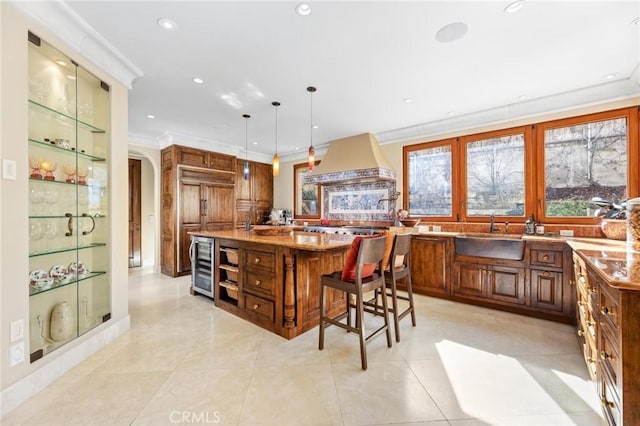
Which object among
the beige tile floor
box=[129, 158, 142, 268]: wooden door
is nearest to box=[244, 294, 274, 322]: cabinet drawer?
the beige tile floor

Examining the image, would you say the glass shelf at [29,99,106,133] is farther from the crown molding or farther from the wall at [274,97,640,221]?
the wall at [274,97,640,221]

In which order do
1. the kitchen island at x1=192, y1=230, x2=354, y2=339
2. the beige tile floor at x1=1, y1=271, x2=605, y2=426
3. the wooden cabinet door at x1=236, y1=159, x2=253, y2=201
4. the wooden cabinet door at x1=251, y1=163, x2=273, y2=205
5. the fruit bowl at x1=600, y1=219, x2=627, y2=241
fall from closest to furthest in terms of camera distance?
1. the beige tile floor at x1=1, y1=271, x2=605, y2=426
2. the kitchen island at x1=192, y1=230, x2=354, y2=339
3. the fruit bowl at x1=600, y1=219, x2=627, y2=241
4. the wooden cabinet door at x1=236, y1=159, x2=253, y2=201
5. the wooden cabinet door at x1=251, y1=163, x2=273, y2=205

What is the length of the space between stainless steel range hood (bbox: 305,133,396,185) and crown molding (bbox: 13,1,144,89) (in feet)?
8.98

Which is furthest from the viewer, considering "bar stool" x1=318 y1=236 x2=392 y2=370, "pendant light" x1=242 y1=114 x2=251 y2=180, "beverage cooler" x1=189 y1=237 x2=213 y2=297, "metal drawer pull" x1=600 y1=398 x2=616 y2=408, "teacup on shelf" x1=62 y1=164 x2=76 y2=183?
"pendant light" x1=242 y1=114 x2=251 y2=180

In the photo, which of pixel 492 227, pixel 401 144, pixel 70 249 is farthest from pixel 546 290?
pixel 70 249

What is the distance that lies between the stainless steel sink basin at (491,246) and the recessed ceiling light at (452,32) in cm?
225

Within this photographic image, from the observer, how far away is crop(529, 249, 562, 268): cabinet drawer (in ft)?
9.38

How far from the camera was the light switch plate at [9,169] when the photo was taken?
1.56m

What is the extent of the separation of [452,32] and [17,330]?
3.62 metres

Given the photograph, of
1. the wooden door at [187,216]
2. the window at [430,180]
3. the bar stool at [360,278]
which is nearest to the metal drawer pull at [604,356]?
the bar stool at [360,278]

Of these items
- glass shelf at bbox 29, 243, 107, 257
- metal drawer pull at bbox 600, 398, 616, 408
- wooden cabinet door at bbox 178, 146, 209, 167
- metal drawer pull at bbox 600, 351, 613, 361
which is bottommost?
metal drawer pull at bbox 600, 398, 616, 408

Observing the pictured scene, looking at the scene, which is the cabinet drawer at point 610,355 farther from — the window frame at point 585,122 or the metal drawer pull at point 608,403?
the window frame at point 585,122

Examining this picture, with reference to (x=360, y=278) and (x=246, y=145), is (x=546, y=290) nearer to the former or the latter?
(x=360, y=278)

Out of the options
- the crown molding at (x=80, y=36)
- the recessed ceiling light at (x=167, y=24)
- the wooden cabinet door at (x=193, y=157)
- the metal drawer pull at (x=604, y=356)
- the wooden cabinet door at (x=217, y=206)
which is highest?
the recessed ceiling light at (x=167, y=24)
